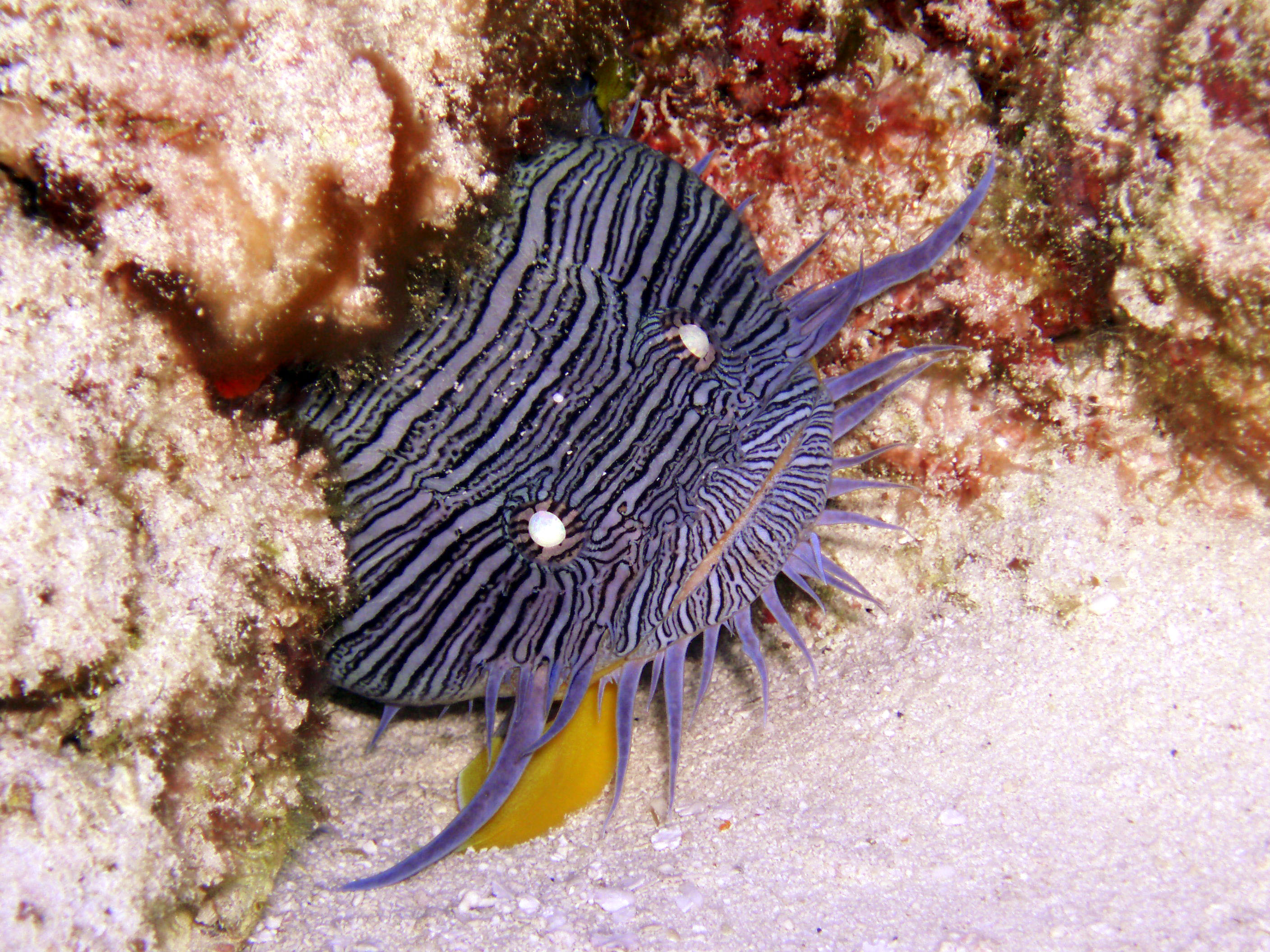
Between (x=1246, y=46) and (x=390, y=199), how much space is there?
112 inches

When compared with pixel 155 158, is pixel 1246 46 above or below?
above

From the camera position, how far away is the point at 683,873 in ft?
9.09

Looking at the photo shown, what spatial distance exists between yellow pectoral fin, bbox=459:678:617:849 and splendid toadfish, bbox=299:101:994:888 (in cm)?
1

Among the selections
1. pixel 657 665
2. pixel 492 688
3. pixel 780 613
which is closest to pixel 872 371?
pixel 780 613

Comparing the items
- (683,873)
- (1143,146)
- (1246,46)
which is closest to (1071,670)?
(683,873)

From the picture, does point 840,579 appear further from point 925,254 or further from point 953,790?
point 925,254

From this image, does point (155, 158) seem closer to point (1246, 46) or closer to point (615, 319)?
point (615, 319)

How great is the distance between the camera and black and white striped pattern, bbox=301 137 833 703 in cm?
283

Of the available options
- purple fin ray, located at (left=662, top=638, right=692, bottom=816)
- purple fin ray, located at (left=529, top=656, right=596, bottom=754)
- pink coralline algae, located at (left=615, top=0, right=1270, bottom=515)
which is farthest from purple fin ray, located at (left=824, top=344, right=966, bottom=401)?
purple fin ray, located at (left=529, top=656, right=596, bottom=754)

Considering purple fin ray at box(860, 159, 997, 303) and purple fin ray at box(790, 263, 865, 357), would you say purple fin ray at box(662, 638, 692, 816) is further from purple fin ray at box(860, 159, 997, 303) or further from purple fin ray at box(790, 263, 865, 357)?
purple fin ray at box(860, 159, 997, 303)

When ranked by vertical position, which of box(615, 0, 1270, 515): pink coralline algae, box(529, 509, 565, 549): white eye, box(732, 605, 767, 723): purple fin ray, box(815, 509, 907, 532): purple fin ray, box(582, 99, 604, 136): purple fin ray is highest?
box(615, 0, 1270, 515): pink coralline algae

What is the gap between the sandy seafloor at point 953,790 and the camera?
239 centimetres

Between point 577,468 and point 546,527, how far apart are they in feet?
0.85

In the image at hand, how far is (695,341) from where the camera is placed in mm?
3014
